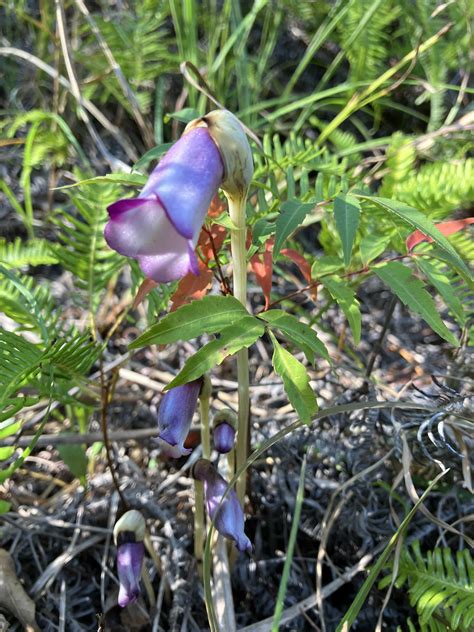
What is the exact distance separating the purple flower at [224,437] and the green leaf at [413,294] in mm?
376

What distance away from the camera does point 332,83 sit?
290cm

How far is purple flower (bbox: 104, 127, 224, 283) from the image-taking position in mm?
828

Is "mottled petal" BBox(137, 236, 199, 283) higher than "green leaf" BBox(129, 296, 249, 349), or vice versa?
"mottled petal" BBox(137, 236, 199, 283)

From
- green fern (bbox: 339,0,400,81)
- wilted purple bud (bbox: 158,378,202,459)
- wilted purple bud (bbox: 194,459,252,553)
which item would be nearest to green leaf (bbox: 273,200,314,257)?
wilted purple bud (bbox: 158,378,202,459)

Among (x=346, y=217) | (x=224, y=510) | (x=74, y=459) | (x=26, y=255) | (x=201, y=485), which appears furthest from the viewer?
(x=26, y=255)

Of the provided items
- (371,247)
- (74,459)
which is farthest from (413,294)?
(74,459)

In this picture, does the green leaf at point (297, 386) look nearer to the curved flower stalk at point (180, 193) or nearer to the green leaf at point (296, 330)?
the green leaf at point (296, 330)

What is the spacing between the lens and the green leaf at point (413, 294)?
1.01m

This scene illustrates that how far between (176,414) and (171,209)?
1.31ft

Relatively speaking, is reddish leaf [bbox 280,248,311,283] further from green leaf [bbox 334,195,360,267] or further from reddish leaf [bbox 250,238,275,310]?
green leaf [bbox 334,195,360,267]

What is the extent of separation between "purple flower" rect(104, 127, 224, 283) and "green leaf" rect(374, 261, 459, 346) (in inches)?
13.1

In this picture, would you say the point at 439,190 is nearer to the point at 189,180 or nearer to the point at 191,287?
the point at 191,287

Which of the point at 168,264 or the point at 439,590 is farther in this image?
the point at 439,590

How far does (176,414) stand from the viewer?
1088 millimetres
